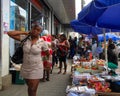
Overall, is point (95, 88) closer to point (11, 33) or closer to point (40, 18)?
point (11, 33)

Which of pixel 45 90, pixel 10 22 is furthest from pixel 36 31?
pixel 10 22

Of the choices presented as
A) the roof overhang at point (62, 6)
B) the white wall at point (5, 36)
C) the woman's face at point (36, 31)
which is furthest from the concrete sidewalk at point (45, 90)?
the roof overhang at point (62, 6)

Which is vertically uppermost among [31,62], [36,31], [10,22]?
[10,22]

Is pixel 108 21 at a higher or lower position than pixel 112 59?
higher

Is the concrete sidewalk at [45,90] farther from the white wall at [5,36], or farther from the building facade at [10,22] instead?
the white wall at [5,36]

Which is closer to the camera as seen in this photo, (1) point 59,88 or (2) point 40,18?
(1) point 59,88

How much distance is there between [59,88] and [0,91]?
6.41ft

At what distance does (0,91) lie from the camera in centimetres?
909

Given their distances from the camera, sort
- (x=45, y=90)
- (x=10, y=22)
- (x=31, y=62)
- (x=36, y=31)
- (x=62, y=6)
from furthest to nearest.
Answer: (x=62, y=6)
(x=10, y=22)
(x=45, y=90)
(x=36, y=31)
(x=31, y=62)

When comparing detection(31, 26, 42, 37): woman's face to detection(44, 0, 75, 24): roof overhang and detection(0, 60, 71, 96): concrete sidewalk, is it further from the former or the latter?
detection(44, 0, 75, 24): roof overhang

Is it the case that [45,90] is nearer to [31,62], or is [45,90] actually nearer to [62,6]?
[31,62]

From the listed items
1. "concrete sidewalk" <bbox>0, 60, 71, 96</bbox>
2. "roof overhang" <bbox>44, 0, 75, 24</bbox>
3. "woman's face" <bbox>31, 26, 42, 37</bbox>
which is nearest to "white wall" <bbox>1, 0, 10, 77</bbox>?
"concrete sidewalk" <bbox>0, 60, 71, 96</bbox>

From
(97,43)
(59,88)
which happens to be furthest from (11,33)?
(97,43)

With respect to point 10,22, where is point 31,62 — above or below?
below
